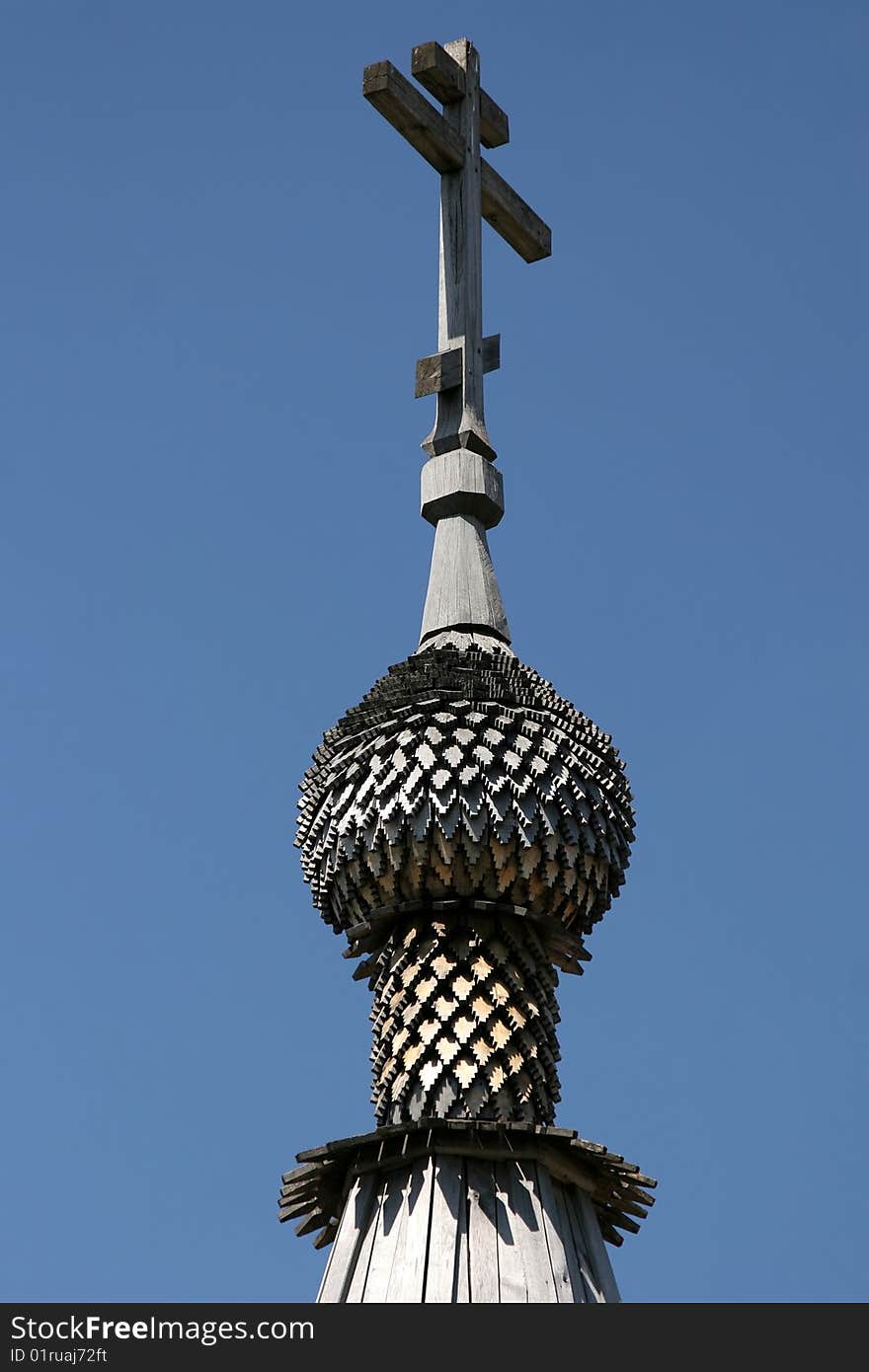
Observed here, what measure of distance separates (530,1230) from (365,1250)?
0.75 meters

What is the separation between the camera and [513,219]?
1528cm

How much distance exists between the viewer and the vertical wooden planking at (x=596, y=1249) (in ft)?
37.2

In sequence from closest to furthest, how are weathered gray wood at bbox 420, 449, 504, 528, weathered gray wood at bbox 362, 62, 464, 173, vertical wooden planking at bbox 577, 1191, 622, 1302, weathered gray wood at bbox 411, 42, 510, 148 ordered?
vertical wooden planking at bbox 577, 1191, 622, 1302, weathered gray wood at bbox 420, 449, 504, 528, weathered gray wood at bbox 362, 62, 464, 173, weathered gray wood at bbox 411, 42, 510, 148

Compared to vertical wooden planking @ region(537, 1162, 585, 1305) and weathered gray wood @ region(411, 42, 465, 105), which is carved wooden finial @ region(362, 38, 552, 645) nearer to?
weathered gray wood @ region(411, 42, 465, 105)

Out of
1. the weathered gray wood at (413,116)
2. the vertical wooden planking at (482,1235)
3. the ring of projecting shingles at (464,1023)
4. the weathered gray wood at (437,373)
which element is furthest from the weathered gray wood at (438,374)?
the vertical wooden planking at (482,1235)

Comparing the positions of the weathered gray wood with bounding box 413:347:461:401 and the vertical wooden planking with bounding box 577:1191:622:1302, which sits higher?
the weathered gray wood with bounding box 413:347:461:401

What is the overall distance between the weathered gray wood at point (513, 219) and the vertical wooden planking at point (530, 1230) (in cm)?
639

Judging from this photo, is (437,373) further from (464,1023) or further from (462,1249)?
(462,1249)

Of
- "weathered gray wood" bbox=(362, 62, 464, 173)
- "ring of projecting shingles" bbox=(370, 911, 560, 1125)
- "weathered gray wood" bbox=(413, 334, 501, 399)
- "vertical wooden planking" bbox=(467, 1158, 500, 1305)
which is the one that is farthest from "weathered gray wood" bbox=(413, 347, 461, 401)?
"vertical wooden planking" bbox=(467, 1158, 500, 1305)

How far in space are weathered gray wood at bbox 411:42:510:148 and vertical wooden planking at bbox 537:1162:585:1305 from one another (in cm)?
666

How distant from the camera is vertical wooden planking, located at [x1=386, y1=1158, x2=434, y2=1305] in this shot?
1082 centimetres

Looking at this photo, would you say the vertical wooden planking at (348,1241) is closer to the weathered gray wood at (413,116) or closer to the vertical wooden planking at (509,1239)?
the vertical wooden planking at (509,1239)
